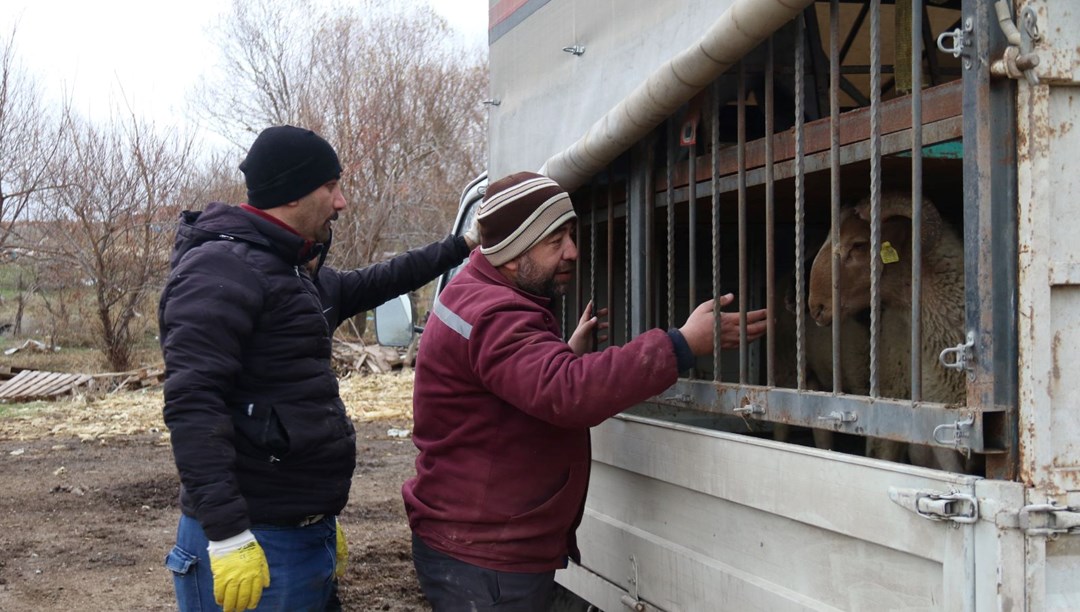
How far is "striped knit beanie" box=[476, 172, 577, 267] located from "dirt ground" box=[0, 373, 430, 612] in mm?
3358

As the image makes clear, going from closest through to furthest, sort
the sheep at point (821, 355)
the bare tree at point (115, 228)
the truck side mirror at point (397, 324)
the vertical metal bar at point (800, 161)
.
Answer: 1. the vertical metal bar at point (800, 161)
2. the sheep at point (821, 355)
3. the truck side mirror at point (397, 324)
4. the bare tree at point (115, 228)

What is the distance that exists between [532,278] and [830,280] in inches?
42.3

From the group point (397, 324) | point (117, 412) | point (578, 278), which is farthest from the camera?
point (117, 412)

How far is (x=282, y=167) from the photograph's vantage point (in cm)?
313

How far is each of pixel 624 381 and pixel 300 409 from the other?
1017mm

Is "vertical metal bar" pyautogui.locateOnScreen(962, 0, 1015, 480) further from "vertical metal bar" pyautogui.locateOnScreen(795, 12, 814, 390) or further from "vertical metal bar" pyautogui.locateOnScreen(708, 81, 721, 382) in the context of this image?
"vertical metal bar" pyautogui.locateOnScreen(708, 81, 721, 382)

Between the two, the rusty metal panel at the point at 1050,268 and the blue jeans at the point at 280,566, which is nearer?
the rusty metal panel at the point at 1050,268

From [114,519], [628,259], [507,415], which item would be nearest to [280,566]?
[507,415]

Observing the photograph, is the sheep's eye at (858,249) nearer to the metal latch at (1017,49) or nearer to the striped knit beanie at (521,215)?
the striped knit beanie at (521,215)

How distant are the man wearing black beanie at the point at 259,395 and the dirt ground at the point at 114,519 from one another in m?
2.87

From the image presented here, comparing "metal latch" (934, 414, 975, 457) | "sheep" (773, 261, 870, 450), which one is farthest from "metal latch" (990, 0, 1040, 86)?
"sheep" (773, 261, 870, 450)

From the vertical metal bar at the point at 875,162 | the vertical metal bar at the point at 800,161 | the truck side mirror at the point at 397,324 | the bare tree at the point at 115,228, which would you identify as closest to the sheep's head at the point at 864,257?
the vertical metal bar at the point at 800,161

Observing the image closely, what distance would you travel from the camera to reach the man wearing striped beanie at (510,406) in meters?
2.70

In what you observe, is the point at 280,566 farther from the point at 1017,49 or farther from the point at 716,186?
the point at 1017,49
